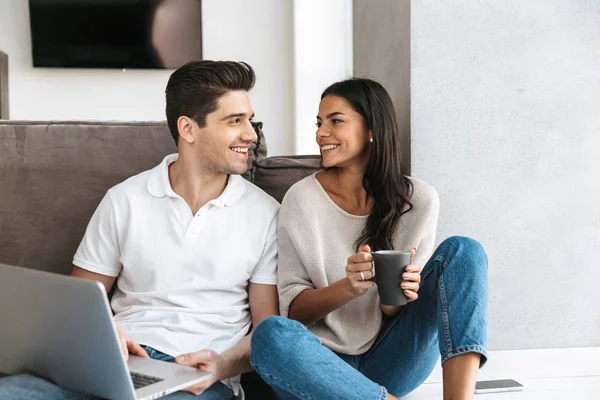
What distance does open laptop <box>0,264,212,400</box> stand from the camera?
0.94 m

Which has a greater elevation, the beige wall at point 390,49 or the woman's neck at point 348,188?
the beige wall at point 390,49

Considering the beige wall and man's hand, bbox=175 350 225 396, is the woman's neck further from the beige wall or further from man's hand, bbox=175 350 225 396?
man's hand, bbox=175 350 225 396

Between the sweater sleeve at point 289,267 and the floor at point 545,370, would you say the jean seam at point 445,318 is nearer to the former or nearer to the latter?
the sweater sleeve at point 289,267

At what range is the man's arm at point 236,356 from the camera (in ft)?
4.12

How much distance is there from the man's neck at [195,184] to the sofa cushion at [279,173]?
150mm

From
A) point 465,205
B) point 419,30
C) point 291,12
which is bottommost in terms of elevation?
point 465,205

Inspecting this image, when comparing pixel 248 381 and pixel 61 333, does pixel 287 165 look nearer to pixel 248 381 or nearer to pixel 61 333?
pixel 248 381

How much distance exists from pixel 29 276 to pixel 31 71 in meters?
3.68

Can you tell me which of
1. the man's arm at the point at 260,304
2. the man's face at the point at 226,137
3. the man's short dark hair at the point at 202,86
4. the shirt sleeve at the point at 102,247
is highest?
the man's short dark hair at the point at 202,86

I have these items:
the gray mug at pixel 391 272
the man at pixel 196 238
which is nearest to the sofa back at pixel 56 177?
the man at pixel 196 238

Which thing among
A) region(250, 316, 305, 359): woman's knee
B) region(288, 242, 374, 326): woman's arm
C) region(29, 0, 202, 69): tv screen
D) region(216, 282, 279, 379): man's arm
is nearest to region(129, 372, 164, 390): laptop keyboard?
region(250, 316, 305, 359): woman's knee

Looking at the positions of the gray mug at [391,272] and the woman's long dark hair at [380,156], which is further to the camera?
the woman's long dark hair at [380,156]

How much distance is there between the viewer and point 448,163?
1.75 meters

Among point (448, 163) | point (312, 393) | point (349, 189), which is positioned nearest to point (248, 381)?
point (312, 393)
